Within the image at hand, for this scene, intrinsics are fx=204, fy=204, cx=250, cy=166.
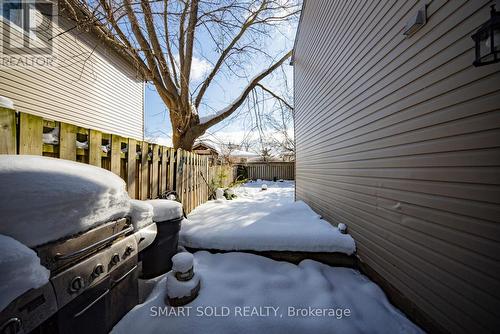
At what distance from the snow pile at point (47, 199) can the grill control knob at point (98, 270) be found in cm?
23

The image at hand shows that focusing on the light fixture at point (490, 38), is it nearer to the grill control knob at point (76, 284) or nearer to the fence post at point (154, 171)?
the grill control knob at point (76, 284)

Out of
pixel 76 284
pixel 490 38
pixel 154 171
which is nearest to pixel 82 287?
pixel 76 284

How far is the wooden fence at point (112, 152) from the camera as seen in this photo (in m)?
1.43

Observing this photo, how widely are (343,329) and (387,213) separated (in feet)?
4.14

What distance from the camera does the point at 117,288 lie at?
1.42 m

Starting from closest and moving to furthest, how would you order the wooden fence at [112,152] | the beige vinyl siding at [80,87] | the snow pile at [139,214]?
the wooden fence at [112,152] → the snow pile at [139,214] → the beige vinyl siding at [80,87]

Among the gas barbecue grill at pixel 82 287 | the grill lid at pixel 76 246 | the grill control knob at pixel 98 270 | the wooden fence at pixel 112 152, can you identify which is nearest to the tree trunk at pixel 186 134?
the wooden fence at pixel 112 152

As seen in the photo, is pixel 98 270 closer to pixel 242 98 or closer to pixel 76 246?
pixel 76 246

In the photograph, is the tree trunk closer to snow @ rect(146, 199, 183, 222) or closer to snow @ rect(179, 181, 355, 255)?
snow @ rect(179, 181, 355, 255)

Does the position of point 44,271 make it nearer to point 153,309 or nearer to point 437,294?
point 153,309

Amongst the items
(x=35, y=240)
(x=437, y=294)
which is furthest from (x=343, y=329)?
(x=35, y=240)

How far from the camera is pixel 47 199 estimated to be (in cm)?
97

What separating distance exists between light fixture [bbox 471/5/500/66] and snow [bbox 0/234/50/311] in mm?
2402

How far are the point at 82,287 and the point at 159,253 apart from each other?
1.23m
